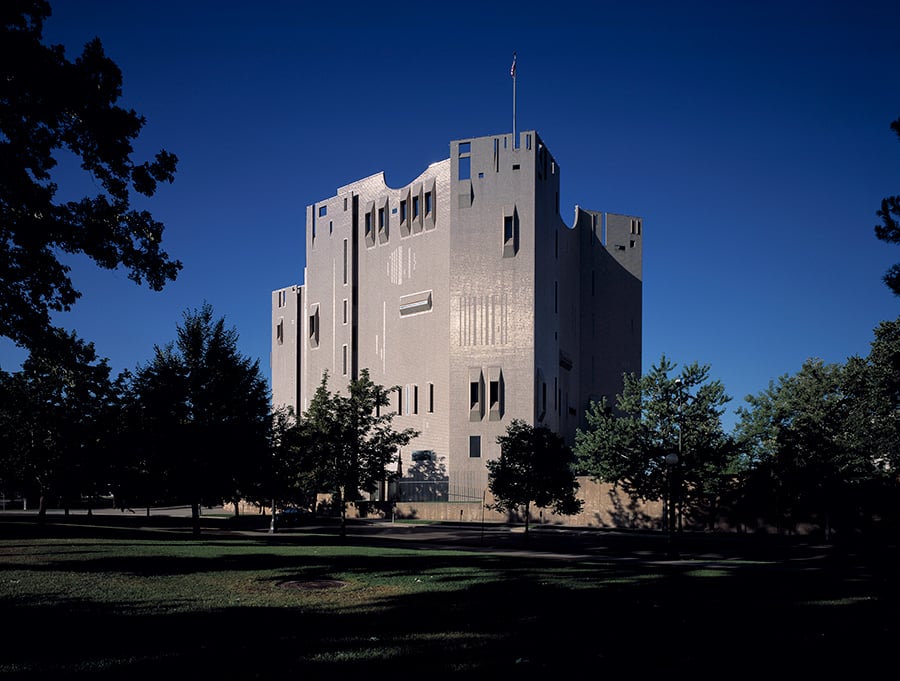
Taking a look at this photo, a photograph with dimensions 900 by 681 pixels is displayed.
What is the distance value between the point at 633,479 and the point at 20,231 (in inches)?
1259

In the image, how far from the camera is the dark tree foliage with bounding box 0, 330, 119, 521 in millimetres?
32719

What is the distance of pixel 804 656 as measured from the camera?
27.8 ft

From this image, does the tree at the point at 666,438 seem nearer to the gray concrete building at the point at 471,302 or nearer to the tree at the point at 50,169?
the gray concrete building at the point at 471,302

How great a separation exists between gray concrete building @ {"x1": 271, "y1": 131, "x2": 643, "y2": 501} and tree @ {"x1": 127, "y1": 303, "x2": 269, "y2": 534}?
109 feet

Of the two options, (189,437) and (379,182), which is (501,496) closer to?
(189,437)

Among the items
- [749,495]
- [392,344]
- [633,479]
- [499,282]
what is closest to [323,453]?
[633,479]

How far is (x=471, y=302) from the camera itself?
61562mm

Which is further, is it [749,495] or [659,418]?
[749,495]

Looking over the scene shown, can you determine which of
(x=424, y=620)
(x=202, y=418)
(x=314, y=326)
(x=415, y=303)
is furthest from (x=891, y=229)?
(x=314, y=326)

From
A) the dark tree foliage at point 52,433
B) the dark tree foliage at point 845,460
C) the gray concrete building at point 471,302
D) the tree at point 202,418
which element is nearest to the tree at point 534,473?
the tree at point 202,418

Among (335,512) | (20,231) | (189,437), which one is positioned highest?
(20,231)

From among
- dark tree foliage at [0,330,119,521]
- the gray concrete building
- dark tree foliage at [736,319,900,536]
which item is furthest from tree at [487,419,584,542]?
the gray concrete building

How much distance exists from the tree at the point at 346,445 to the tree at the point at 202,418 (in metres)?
5.56

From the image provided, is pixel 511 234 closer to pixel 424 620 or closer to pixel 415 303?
pixel 415 303
